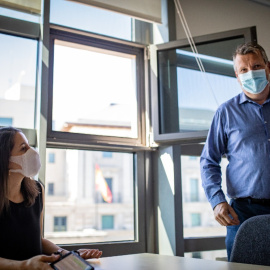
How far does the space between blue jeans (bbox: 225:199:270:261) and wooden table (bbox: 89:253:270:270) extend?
535mm

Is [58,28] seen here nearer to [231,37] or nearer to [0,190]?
[231,37]

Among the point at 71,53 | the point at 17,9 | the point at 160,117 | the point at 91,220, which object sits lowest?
the point at 91,220

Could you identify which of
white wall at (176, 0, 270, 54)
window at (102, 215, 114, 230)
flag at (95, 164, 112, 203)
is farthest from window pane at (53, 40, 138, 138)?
window at (102, 215, 114, 230)

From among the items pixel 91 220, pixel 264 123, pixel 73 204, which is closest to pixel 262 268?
pixel 264 123

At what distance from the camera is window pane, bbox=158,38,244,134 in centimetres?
271

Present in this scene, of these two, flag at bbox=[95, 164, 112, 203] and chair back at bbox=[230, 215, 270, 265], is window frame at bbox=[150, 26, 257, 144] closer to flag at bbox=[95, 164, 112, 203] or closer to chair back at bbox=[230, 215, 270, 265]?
chair back at bbox=[230, 215, 270, 265]

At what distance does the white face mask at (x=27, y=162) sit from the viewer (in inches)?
70.0

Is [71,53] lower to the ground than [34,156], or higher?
higher

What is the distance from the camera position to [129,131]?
303cm

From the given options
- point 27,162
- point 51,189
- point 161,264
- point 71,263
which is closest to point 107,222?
point 51,189

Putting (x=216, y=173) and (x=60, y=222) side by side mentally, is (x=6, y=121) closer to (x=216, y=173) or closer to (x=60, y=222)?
(x=216, y=173)

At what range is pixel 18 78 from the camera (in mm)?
2648

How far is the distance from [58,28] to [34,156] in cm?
123

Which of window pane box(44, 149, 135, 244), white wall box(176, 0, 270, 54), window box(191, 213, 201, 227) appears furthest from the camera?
window box(191, 213, 201, 227)
